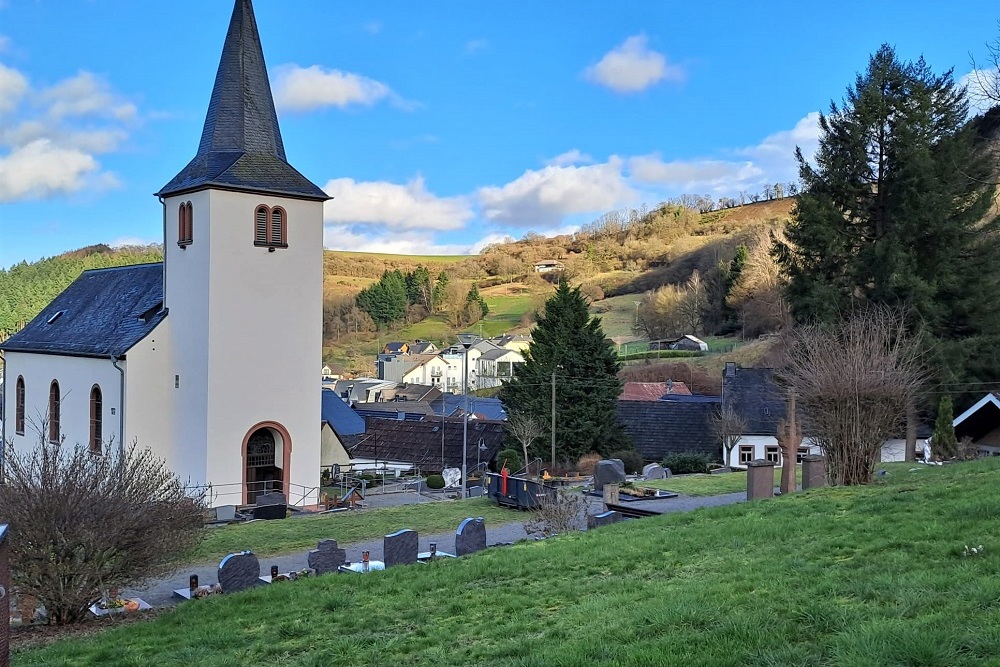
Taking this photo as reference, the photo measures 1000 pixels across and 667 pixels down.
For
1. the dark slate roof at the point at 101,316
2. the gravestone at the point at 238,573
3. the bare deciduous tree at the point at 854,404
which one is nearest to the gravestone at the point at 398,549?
the gravestone at the point at 238,573

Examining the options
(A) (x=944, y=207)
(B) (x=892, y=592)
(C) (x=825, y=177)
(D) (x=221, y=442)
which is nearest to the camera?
(B) (x=892, y=592)

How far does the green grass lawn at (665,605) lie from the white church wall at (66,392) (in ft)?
57.6

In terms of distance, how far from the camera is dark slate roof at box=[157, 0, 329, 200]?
25.9 m

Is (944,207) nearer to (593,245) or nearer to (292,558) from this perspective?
(292,558)

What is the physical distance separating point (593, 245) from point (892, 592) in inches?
5853

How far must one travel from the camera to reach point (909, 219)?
30203 millimetres

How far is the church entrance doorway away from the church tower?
0.04 m

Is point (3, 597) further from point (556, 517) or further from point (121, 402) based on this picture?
point (121, 402)

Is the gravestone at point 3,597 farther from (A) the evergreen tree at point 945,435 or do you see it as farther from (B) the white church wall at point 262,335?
(A) the evergreen tree at point 945,435

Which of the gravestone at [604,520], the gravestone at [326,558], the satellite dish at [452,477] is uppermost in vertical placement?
the gravestone at [604,520]

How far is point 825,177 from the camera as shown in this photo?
3222 centimetres

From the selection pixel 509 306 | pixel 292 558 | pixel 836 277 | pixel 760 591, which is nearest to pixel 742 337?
pixel 836 277

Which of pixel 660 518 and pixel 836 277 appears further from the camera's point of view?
pixel 836 277

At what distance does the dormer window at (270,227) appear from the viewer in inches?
1006
